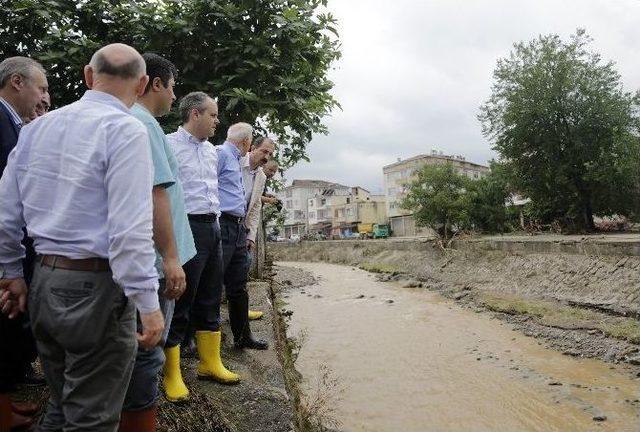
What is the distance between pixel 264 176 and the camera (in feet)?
15.7

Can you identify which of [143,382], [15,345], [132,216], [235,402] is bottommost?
[235,402]

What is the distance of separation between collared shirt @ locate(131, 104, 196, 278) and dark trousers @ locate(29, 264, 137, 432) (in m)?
0.51

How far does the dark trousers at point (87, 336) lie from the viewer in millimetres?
1545

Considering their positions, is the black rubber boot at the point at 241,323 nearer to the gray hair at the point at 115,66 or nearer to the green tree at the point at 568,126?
the gray hair at the point at 115,66

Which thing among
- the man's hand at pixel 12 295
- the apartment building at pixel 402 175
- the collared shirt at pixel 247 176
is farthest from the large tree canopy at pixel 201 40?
the apartment building at pixel 402 175

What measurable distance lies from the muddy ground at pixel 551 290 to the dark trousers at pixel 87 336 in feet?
26.5

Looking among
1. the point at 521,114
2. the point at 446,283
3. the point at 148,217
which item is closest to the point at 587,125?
the point at 521,114

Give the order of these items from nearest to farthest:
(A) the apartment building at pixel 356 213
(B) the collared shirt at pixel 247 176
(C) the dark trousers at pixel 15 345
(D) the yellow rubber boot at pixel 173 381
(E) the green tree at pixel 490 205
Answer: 1. (C) the dark trousers at pixel 15 345
2. (D) the yellow rubber boot at pixel 173 381
3. (B) the collared shirt at pixel 247 176
4. (E) the green tree at pixel 490 205
5. (A) the apartment building at pixel 356 213

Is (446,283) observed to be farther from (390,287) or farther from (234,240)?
(234,240)

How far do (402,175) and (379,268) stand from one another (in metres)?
32.2

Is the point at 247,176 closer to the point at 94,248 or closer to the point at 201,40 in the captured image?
the point at 201,40

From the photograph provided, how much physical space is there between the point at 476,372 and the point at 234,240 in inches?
210

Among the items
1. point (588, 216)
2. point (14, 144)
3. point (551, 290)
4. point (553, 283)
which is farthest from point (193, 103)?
point (588, 216)

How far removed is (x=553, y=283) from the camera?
14.7 metres
